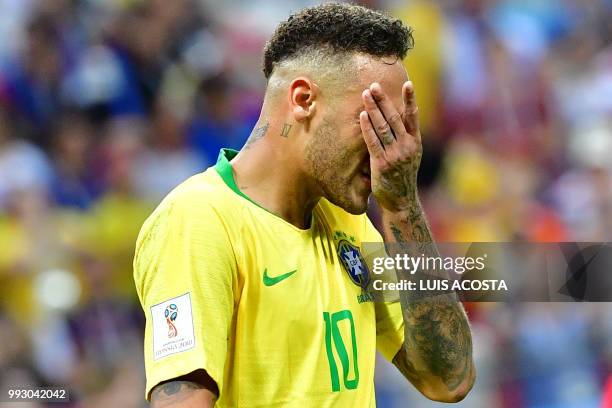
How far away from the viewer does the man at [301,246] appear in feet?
7.99

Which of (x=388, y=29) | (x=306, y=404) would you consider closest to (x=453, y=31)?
(x=388, y=29)

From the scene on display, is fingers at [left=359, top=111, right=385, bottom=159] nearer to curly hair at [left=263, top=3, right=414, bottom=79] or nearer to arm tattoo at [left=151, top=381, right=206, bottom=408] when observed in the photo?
curly hair at [left=263, top=3, right=414, bottom=79]

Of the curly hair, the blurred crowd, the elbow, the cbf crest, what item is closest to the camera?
the curly hair

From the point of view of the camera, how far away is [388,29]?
277 centimetres

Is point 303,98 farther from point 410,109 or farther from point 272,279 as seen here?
point 272,279

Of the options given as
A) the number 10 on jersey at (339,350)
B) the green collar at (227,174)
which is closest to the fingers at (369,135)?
the green collar at (227,174)

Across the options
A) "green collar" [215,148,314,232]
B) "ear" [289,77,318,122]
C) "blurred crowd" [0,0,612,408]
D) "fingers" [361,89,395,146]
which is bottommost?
"green collar" [215,148,314,232]

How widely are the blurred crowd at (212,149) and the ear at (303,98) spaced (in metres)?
3.04

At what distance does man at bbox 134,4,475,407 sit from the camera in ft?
7.99

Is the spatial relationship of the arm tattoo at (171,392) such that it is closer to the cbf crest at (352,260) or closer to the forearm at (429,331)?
the cbf crest at (352,260)

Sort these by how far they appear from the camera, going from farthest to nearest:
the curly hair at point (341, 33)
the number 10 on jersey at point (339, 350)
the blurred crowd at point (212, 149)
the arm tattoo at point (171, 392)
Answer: the blurred crowd at point (212, 149) < the curly hair at point (341, 33) < the number 10 on jersey at point (339, 350) < the arm tattoo at point (171, 392)

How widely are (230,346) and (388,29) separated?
1.00 metres

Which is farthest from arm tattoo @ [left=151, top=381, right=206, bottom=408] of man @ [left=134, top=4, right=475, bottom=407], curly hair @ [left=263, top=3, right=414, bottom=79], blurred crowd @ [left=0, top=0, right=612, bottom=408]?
blurred crowd @ [left=0, top=0, right=612, bottom=408]

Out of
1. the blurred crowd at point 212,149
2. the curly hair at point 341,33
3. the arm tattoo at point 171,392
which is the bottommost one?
the arm tattoo at point 171,392
